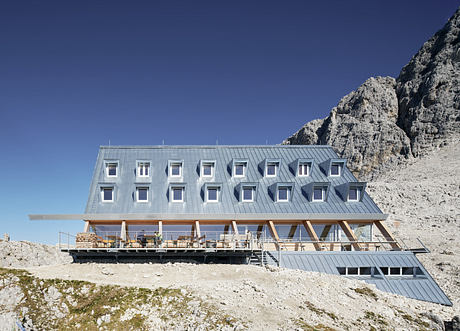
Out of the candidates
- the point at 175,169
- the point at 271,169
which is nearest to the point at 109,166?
the point at 175,169

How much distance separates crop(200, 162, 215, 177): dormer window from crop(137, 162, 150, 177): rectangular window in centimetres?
483

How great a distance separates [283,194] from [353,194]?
6.16 m

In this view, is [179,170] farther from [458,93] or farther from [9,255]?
[458,93]

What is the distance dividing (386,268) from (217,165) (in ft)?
53.7

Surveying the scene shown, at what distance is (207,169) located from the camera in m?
31.9

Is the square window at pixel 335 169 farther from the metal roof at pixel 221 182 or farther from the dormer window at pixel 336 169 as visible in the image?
the metal roof at pixel 221 182

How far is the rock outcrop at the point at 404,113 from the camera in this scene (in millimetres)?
99312

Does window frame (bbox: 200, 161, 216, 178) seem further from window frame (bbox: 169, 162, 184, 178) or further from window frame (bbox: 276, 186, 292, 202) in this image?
window frame (bbox: 276, 186, 292, 202)

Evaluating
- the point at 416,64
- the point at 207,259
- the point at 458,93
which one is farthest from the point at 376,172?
the point at 207,259

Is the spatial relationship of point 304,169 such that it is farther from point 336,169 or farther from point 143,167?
point 143,167

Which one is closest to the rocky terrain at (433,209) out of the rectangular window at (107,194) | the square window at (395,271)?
the square window at (395,271)

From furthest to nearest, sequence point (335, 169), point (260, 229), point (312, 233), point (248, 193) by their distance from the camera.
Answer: point (335, 169)
point (248, 193)
point (260, 229)
point (312, 233)

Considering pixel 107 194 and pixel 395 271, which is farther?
pixel 107 194

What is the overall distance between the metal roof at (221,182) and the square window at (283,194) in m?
0.50
